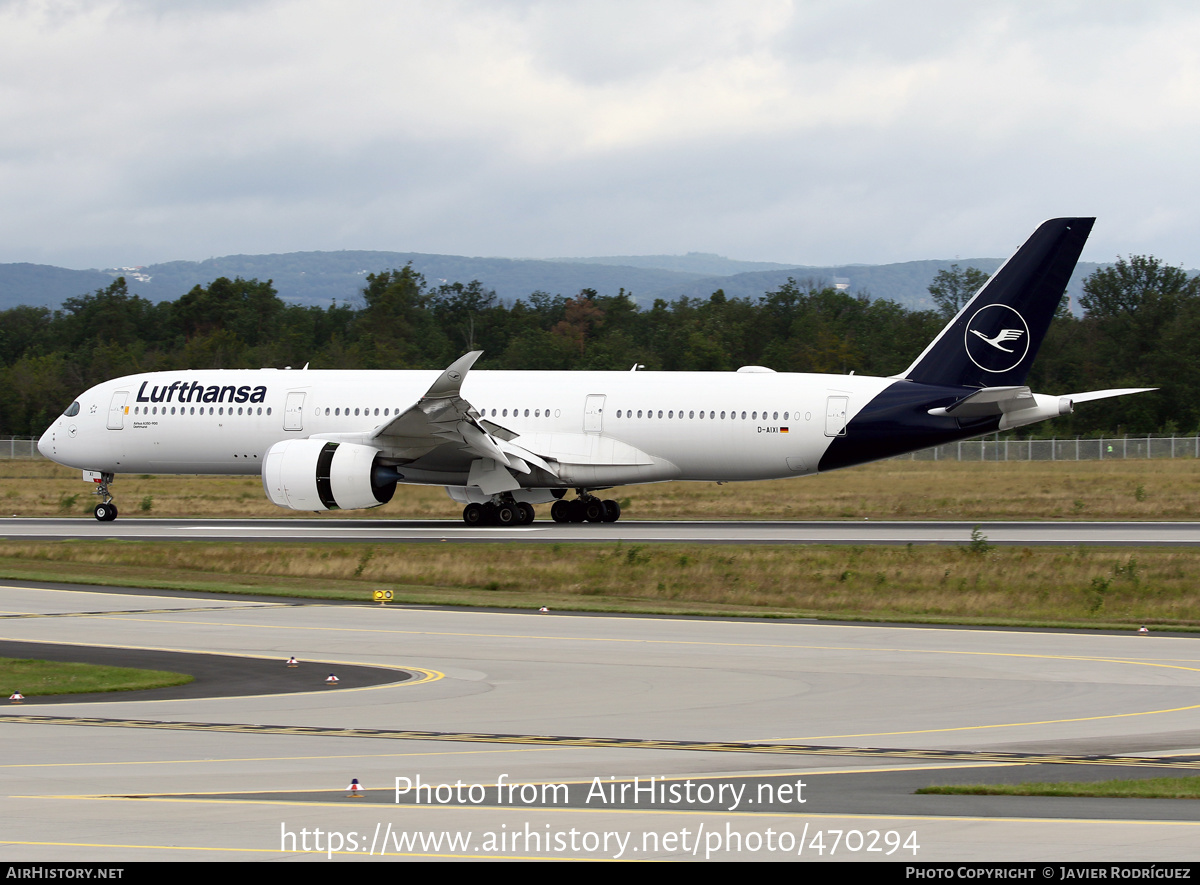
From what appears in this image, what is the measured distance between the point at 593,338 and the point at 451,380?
74.2 meters

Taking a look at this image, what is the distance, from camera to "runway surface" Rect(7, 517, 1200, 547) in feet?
96.3

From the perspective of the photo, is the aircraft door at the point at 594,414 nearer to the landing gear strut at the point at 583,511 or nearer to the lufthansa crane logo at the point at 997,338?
the landing gear strut at the point at 583,511

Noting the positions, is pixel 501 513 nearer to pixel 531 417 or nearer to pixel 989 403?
pixel 531 417

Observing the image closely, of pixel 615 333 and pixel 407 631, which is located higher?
pixel 615 333

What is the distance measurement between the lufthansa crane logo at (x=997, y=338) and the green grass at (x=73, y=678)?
23.5 meters

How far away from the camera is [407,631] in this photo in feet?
59.4

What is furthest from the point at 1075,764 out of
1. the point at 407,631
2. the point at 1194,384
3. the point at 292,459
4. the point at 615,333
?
the point at 615,333

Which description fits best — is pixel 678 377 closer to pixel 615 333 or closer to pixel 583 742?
pixel 583 742

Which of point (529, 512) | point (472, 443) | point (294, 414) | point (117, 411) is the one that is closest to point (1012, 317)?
point (529, 512)

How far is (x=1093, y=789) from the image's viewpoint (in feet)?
28.9

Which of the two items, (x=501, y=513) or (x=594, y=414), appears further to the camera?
(x=594, y=414)

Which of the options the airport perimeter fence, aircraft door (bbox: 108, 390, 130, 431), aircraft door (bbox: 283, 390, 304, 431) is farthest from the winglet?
the airport perimeter fence

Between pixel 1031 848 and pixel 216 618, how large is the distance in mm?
14949

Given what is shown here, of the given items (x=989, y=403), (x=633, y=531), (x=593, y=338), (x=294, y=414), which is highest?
(x=593, y=338)
